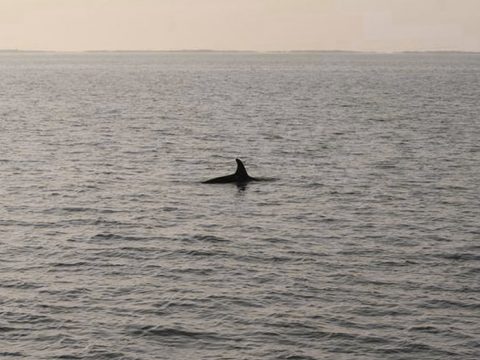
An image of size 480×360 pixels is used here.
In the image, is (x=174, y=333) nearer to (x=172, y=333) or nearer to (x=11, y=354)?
(x=172, y=333)

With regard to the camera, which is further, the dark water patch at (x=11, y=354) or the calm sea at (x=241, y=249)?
the calm sea at (x=241, y=249)

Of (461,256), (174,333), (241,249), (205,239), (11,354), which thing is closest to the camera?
(11,354)

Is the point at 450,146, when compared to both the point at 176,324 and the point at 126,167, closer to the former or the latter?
the point at 126,167

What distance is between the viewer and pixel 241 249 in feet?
104

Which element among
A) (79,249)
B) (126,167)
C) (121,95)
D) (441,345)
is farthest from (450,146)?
(121,95)

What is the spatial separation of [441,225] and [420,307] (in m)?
11.3

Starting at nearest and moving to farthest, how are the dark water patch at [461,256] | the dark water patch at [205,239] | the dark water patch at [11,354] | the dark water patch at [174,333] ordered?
the dark water patch at [11,354] → the dark water patch at [174,333] → the dark water patch at [461,256] → the dark water patch at [205,239]

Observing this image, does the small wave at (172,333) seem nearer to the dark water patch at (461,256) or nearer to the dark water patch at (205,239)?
the dark water patch at (205,239)

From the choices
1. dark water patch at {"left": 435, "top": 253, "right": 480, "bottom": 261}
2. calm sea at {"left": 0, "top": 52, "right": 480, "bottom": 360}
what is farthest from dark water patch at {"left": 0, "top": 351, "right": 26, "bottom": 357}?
dark water patch at {"left": 435, "top": 253, "right": 480, "bottom": 261}

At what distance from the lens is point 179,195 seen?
42906 mm

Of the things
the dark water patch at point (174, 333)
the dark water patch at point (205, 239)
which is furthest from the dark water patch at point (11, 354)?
the dark water patch at point (205, 239)

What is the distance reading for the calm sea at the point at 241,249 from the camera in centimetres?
2252

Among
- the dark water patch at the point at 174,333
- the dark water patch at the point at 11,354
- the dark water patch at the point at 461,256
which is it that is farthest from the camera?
the dark water patch at the point at 461,256

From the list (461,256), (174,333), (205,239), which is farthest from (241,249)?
(174,333)
